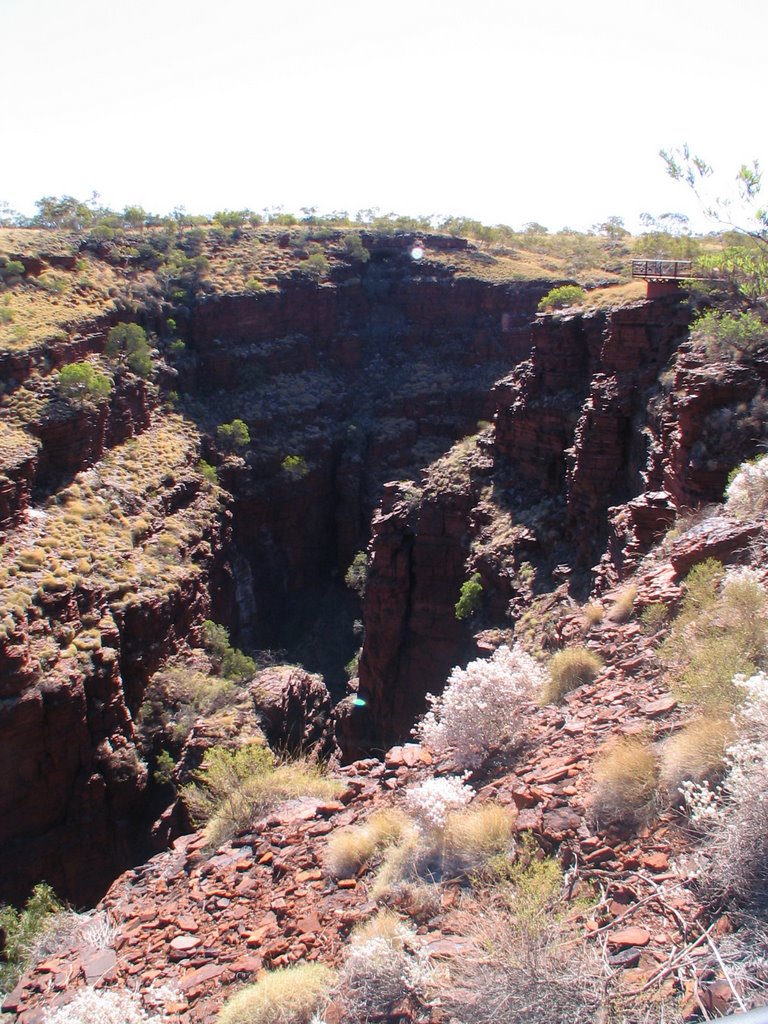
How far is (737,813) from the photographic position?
4.56 m

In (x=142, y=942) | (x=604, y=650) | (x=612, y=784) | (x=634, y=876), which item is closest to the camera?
(x=634, y=876)

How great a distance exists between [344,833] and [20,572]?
17.4 m

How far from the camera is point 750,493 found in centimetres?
1030

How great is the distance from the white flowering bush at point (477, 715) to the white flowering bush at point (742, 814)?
10.8 feet

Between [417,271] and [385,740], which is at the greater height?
[417,271]

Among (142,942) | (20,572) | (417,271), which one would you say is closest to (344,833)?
(142,942)

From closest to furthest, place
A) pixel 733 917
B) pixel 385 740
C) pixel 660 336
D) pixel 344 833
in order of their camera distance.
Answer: pixel 733 917 → pixel 344 833 → pixel 660 336 → pixel 385 740

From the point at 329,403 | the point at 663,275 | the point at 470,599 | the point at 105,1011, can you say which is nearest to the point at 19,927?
the point at 105,1011

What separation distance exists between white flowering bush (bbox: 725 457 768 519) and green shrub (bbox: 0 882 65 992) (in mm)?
10936

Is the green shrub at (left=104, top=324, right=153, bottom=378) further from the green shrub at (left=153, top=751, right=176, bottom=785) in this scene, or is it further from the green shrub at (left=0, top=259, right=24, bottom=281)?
the green shrub at (left=153, top=751, right=176, bottom=785)

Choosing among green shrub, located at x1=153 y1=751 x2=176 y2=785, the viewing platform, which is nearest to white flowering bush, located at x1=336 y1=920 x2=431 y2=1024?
green shrub, located at x1=153 y1=751 x2=176 y2=785

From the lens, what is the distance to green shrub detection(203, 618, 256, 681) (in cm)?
2689

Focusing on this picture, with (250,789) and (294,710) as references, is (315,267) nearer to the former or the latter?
(294,710)

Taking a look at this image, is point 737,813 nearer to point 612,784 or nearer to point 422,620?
point 612,784
